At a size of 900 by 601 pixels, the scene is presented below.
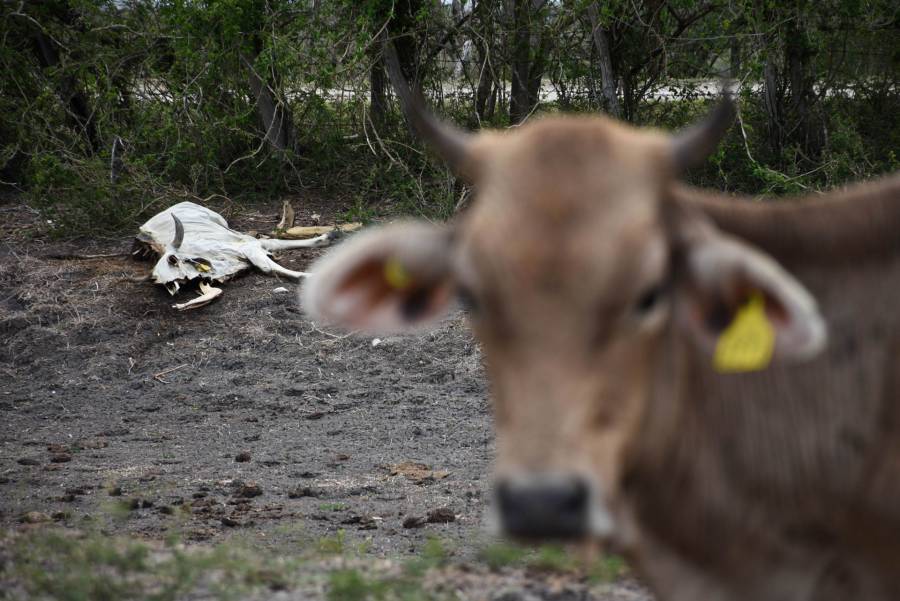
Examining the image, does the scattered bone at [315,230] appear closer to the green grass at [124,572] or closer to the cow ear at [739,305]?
the green grass at [124,572]

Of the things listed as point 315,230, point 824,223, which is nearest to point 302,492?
point 824,223

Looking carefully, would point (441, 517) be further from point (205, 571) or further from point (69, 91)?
point (69, 91)

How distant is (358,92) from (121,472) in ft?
19.7

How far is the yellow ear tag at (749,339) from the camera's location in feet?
8.16

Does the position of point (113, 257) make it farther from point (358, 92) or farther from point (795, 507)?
point (795, 507)

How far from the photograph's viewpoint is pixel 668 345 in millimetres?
2586

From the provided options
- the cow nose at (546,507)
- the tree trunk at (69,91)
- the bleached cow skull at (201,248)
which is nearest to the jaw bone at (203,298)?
the bleached cow skull at (201,248)

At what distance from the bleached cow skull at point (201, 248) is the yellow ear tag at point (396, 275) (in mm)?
7187

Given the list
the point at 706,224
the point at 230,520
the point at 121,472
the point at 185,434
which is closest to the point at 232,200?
the point at 185,434

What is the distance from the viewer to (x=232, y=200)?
491 inches

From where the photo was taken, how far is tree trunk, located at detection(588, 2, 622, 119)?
11.0 metres

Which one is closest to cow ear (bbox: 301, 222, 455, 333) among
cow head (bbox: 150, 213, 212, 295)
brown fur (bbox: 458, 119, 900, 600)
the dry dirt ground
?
brown fur (bbox: 458, 119, 900, 600)

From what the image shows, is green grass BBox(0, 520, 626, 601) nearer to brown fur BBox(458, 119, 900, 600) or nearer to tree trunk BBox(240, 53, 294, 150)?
brown fur BBox(458, 119, 900, 600)

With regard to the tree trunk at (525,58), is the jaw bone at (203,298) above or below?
below
